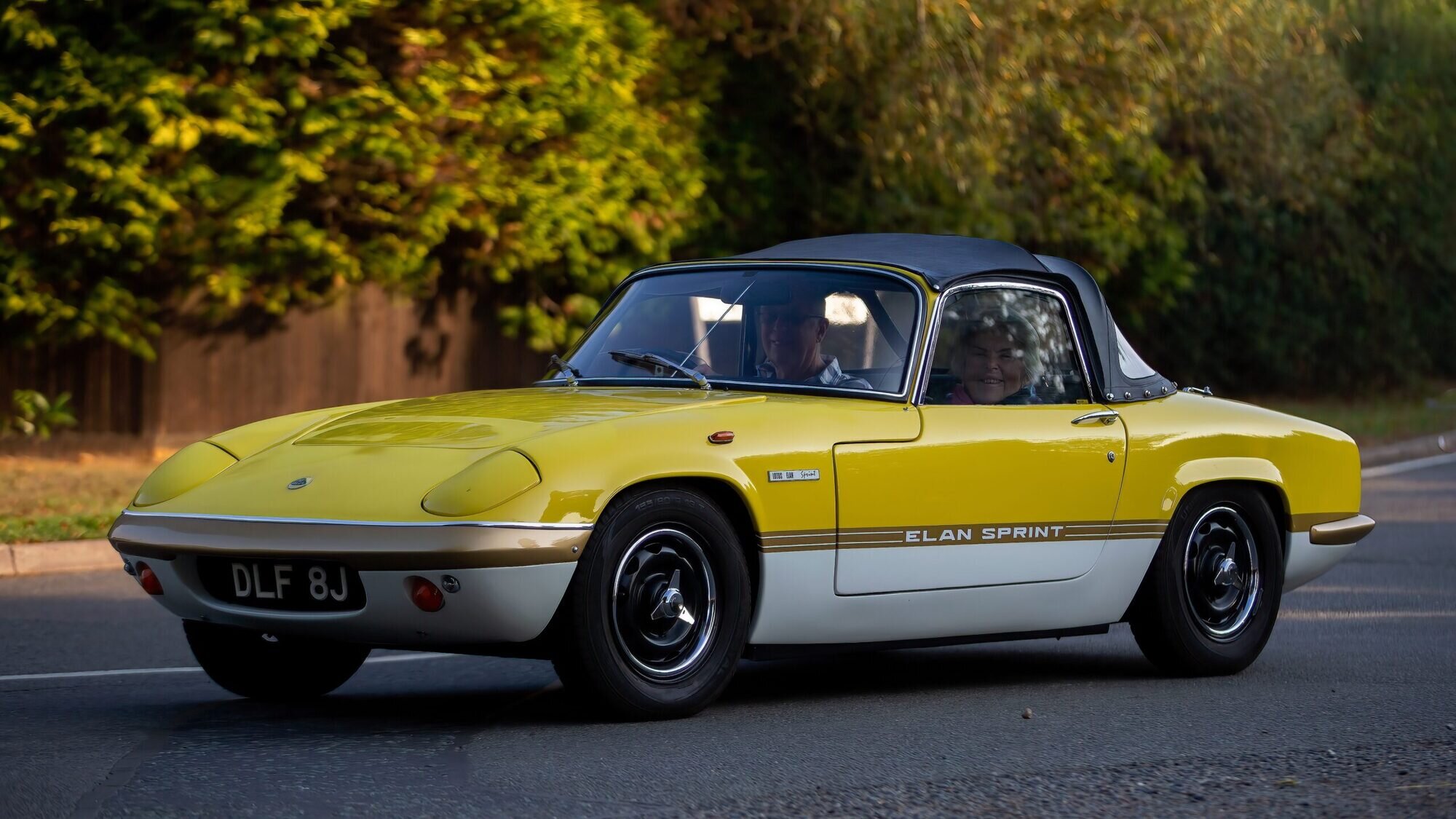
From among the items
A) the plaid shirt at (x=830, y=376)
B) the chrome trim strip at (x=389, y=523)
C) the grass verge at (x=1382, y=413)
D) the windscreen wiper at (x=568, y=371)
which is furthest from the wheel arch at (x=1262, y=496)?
the grass verge at (x=1382, y=413)

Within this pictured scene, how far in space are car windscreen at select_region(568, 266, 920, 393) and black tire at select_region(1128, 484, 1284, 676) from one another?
1.36 meters

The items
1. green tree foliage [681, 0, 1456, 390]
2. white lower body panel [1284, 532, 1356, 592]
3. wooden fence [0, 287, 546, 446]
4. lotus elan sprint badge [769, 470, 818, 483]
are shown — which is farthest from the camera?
Answer: green tree foliage [681, 0, 1456, 390]

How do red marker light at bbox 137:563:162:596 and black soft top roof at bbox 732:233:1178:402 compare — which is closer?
red marker light at bbox 137:563:162:596

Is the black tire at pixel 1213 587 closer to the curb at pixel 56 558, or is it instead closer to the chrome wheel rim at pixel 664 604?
the chrome wheel rim at pixel 664 604

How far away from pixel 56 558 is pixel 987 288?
6.24 m

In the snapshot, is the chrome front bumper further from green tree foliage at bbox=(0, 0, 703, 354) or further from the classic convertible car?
green tree foliage at bbox=(0, 0, 703, 354)

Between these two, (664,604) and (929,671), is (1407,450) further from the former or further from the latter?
(664,604)

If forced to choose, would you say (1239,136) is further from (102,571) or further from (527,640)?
(527,640)

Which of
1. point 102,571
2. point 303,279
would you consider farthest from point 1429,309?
point 102,571

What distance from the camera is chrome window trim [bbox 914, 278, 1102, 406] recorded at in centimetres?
682

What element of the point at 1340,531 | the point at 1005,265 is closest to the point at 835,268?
the point at 1005,265

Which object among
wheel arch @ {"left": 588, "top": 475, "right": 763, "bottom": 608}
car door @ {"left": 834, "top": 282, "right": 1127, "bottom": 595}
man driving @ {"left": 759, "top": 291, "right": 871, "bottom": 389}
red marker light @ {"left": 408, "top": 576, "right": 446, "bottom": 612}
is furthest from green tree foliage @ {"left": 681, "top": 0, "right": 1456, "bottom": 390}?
red marker light @ {"left": 408, "top": 576, "right": 446, "bottom": 612}

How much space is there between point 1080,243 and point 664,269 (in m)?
16.5

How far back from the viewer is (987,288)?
7215 mm
